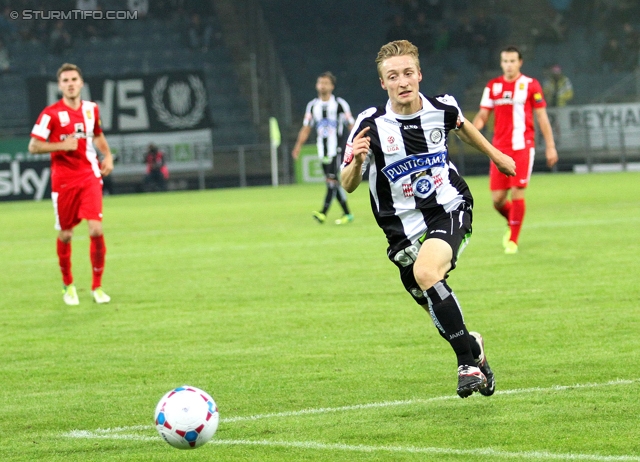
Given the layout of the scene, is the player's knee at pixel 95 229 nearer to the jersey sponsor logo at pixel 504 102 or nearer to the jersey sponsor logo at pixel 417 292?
the jersey sponsor logo at pixel 417 292

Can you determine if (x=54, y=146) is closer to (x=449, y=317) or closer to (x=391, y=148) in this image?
(x=391, y=148)

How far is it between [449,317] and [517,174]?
731 centimetres

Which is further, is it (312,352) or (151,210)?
(151,210)

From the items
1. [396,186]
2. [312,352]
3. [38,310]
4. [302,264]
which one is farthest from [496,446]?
[302,264]

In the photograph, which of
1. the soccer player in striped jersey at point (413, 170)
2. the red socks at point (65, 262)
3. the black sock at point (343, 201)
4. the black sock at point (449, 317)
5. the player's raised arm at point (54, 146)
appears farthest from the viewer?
the black sock at point (343, 201)

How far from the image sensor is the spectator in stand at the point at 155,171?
3203cm

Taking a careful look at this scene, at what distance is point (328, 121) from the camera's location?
18.5m

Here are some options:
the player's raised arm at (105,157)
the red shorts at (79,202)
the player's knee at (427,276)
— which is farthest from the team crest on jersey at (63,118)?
the player's knee at (427,276)

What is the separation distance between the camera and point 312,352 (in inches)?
282

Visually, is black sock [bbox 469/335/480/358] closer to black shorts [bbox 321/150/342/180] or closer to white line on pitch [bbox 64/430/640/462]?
white line on pitch [bbox 64/430/640/462]

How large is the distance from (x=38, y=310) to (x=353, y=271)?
3438mm

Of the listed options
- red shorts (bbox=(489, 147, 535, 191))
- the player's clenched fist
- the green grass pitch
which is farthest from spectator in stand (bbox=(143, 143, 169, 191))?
the player's clenched fist

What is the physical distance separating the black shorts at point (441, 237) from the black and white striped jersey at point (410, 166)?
0.11 ft

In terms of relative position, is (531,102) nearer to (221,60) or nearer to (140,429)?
(140,429)
